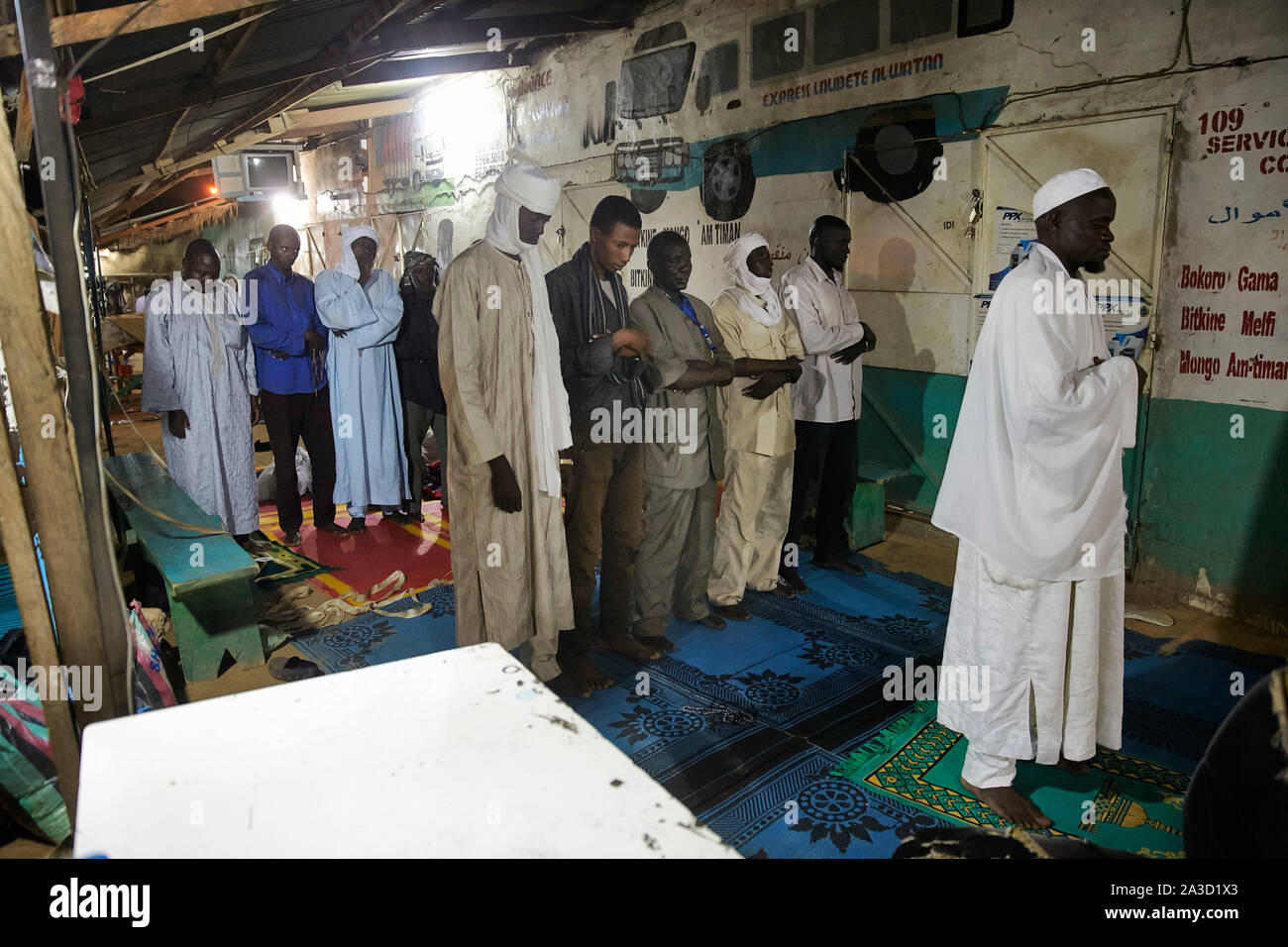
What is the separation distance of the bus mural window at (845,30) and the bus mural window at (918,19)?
0.46 feet

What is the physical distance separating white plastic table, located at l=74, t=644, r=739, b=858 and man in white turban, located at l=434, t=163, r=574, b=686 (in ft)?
5.80

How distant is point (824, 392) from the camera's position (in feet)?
15.5

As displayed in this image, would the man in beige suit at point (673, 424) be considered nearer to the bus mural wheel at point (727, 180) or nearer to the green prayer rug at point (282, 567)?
the green prayer rug at point (282, 567)

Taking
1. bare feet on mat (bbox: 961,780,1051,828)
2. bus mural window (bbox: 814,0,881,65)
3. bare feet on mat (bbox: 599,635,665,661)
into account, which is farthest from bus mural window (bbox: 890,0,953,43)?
bare feet on mat (bbox: 961,780,1051,828)

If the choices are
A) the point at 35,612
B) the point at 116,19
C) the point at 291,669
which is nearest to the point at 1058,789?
the point at 35,612

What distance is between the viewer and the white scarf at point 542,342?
125 inches

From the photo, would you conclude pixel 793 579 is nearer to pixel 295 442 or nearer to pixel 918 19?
pixel 295 442

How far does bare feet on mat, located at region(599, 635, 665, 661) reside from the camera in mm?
3838

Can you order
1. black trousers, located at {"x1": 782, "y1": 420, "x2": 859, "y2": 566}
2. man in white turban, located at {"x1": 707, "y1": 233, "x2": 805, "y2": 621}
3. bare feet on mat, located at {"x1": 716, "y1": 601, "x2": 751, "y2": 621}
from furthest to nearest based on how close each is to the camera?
black trousers, located at {"x1": 782, "y1": 420, "x2": 859, "y2": 566} → bare feet on mat, located at {"x1": 716, "y1": 601, "x2": 751, "y2": 621} → man in white turban, located at {"x1": 707, "y1": 233, "x2": 805, "y2": 621}

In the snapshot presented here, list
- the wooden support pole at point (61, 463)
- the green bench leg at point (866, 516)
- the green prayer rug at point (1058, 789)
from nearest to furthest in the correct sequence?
the wooden support pole at point (61, 463) < the green prayer rug at point (1058, 789) < the green bench leg at point (866, 516)

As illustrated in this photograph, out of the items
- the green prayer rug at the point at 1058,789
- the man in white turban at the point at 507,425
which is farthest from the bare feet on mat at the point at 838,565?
the man in white turban at the point at 507,425

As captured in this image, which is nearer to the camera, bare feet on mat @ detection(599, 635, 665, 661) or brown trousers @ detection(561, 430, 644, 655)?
brown trousers @ detection(561, 430, 644, 655)

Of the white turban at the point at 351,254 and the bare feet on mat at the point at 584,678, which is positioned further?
the white turban at the point at 351,254

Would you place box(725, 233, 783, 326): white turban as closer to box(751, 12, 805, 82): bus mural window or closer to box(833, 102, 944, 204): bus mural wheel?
box(833, 102, 944, 204): bus mural wheel
